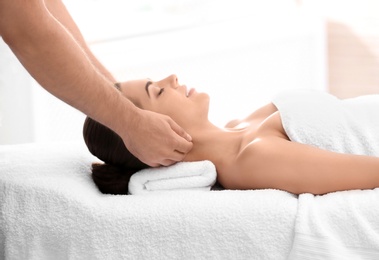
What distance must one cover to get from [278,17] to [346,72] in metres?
0.52

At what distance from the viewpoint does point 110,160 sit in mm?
1892

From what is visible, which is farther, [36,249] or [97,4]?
[97,4]

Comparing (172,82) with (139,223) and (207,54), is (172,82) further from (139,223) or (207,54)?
(207,54)

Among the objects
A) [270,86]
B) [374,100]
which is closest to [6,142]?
[270,86]

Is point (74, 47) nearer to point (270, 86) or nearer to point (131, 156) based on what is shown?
point (131, 156)

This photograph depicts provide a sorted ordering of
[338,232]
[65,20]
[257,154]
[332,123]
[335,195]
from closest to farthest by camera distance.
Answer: [338,232]
[335,195]
[257,154]
[332,123]
[65,20]

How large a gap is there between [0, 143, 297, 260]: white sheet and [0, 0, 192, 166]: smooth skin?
14cm

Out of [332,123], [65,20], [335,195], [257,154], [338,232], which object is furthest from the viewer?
[65,20]

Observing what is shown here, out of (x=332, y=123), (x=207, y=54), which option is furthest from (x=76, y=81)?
(x=207, y=54)

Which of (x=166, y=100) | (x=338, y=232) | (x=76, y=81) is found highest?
(x=76, y=81)

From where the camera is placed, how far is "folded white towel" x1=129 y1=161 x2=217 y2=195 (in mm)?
1788

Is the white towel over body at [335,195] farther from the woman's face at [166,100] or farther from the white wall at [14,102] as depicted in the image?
the white wall at [14,102]

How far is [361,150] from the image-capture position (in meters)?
1.85

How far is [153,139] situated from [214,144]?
0.74ft
